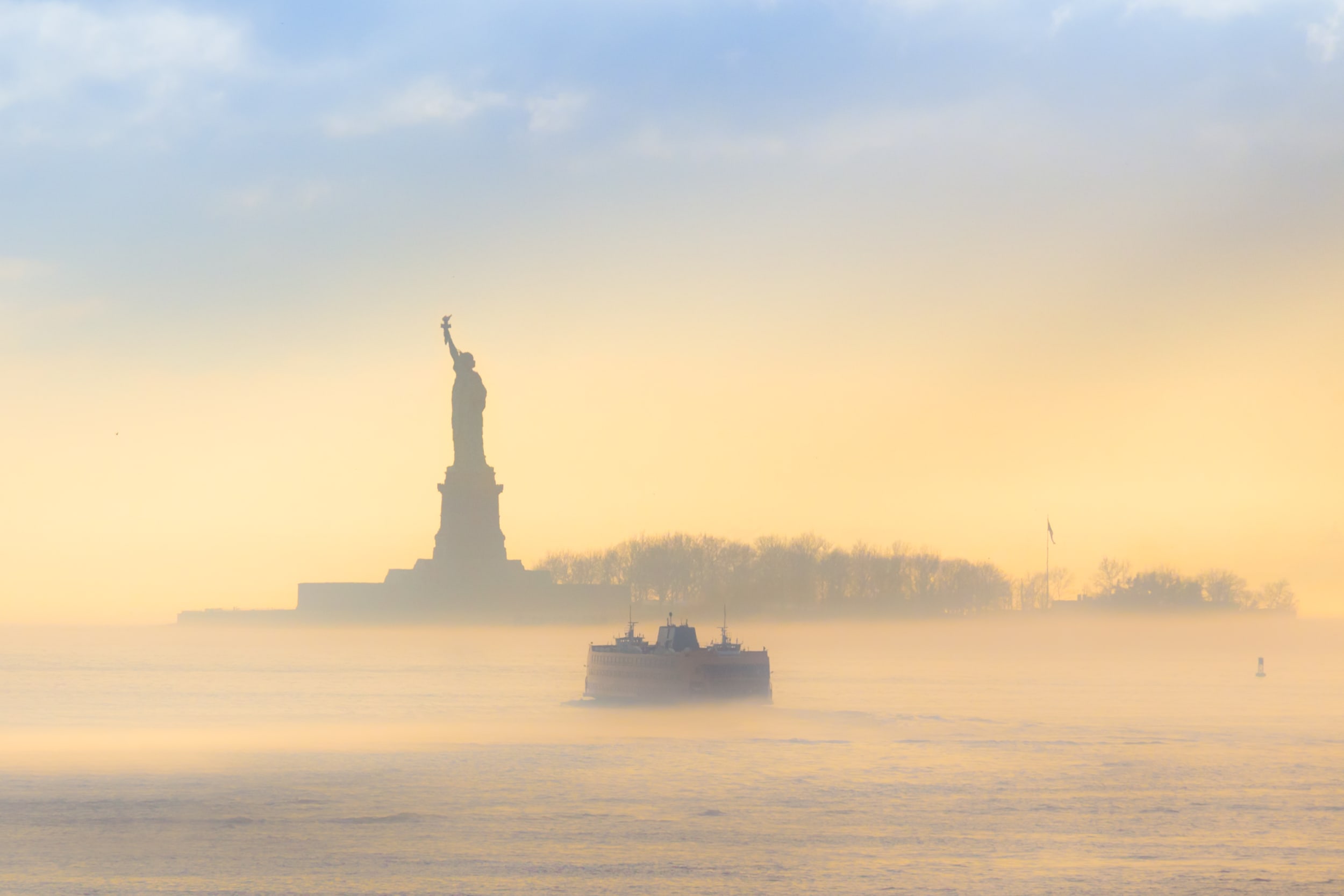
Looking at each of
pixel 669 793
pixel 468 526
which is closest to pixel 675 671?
pixel 669 793

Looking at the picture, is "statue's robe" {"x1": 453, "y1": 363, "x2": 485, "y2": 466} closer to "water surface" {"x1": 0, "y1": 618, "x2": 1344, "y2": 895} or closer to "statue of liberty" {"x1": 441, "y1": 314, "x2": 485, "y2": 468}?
"statue of liberty" {"x1": 441, "y1": 314, "x2": 485, "y2": 468}

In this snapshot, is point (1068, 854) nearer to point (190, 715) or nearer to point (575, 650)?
point (190, 715)

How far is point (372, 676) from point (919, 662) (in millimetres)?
45856

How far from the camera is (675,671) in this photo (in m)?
60.4

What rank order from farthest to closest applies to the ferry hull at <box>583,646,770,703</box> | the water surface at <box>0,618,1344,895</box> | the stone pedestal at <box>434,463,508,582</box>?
the stone pedestal at <box>434,463,508,582</box>
the ferry hull at <box>583,646,770,703</box>
the water surface at <box>0,618,1344,895</box>

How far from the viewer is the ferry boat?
5931 centimetres

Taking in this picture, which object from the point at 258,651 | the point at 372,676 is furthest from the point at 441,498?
the point at 258,651

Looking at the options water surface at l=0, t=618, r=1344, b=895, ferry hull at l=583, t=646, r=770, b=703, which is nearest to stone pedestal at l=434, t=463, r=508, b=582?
water surface at l=0, t=618, r=1344, b=895

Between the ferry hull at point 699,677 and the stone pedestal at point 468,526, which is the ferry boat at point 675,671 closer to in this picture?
the ferry hull at point 699,677

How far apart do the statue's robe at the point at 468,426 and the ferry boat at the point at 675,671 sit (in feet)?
116

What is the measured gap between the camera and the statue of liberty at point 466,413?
10119cm

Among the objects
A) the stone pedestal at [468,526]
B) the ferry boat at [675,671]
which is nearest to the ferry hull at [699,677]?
the ferry boat at [675,671]

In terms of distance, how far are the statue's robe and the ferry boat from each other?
35334 millimetres

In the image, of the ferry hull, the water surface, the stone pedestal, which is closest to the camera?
the water surface
